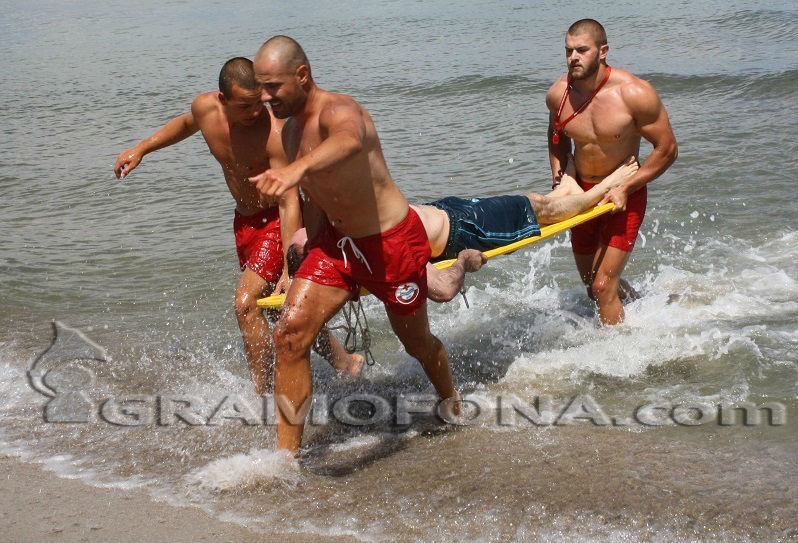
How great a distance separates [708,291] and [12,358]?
4887 millimetres

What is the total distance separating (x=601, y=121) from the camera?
5.90m

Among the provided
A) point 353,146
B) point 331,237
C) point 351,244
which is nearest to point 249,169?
point 331,237

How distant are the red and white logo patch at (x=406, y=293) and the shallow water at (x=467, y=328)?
85cm

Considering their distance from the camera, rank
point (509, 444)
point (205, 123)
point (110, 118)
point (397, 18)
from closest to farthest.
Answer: point (509, 444) → point (205, 123) → point (110, 118) → point (397, 18)

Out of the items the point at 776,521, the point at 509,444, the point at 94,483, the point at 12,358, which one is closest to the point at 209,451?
the point at 94,483

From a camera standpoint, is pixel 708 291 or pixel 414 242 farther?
pixel 708 291

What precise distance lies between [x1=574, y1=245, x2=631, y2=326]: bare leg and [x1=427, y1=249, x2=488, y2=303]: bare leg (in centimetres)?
121

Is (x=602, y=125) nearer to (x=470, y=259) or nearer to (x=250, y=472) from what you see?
(x=470, y=259)

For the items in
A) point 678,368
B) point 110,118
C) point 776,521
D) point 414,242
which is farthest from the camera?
point 110,118

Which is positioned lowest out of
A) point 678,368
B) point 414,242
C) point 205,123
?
point 678,368

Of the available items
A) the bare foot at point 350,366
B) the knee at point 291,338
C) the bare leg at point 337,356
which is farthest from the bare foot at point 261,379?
the knee at point 291,338

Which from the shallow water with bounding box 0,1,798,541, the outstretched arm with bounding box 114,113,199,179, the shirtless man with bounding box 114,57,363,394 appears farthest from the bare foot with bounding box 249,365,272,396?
the outstretched arm with bounding box 114,113,199,179

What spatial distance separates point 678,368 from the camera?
5930 mm

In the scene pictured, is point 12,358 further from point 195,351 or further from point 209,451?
point 209,451
